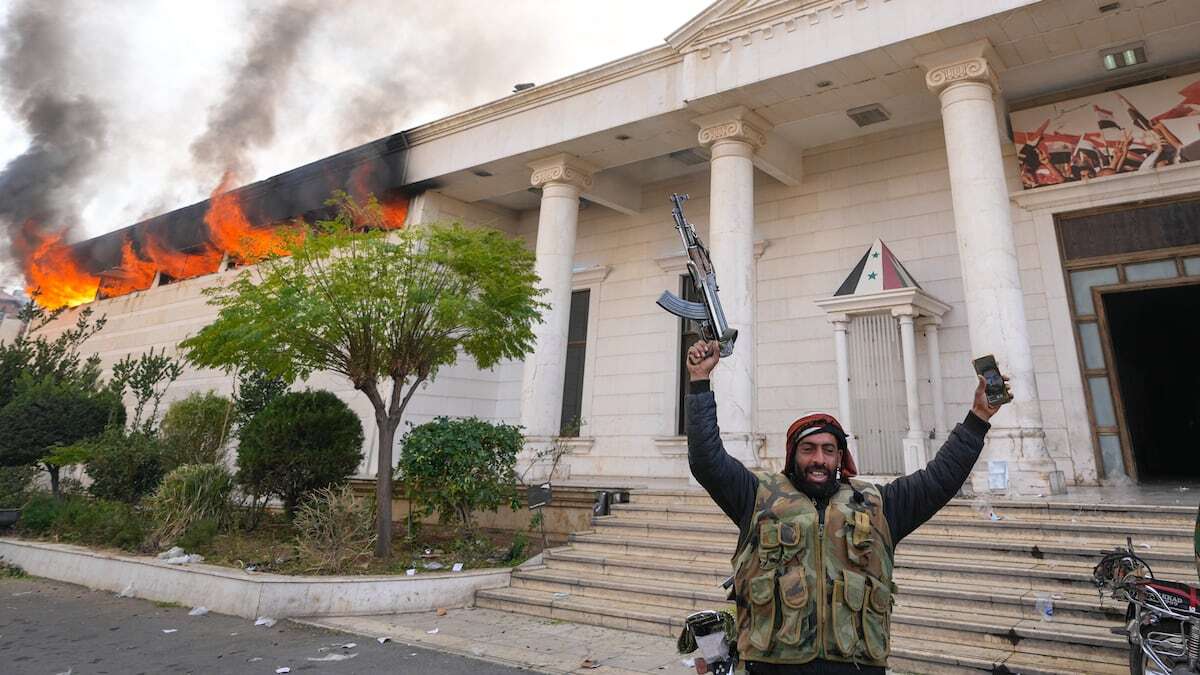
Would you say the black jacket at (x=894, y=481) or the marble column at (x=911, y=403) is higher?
the marble column at (x=911, y=403)

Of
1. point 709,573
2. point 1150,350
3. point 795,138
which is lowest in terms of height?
point 709,573

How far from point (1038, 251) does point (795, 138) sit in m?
5.05

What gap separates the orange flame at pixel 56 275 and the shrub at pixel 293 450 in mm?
21556

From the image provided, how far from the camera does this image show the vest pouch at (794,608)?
2.16 metres

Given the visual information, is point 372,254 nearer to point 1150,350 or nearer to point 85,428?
point 85,428

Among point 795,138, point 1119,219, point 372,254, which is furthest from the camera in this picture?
point 795,138

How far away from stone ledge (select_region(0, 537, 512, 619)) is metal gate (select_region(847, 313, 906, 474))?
7002 millimetres

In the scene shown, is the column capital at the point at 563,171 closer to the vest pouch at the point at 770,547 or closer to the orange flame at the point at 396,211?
the orange flame at the point at 396,211

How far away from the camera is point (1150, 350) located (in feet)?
47.0

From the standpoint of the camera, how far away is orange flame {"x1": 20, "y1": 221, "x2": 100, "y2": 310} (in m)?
25.7

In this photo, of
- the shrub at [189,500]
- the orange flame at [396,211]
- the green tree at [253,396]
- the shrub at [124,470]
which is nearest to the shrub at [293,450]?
the shrub at [189,500]

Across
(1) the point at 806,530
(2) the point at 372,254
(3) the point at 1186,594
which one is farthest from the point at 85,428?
(3) the point at 1186,594

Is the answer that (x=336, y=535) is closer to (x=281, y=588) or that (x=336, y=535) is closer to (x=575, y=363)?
Answer: (x=281, y=588)

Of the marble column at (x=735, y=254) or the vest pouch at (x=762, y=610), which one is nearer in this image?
the vest pouch at (x=762, y=610)
